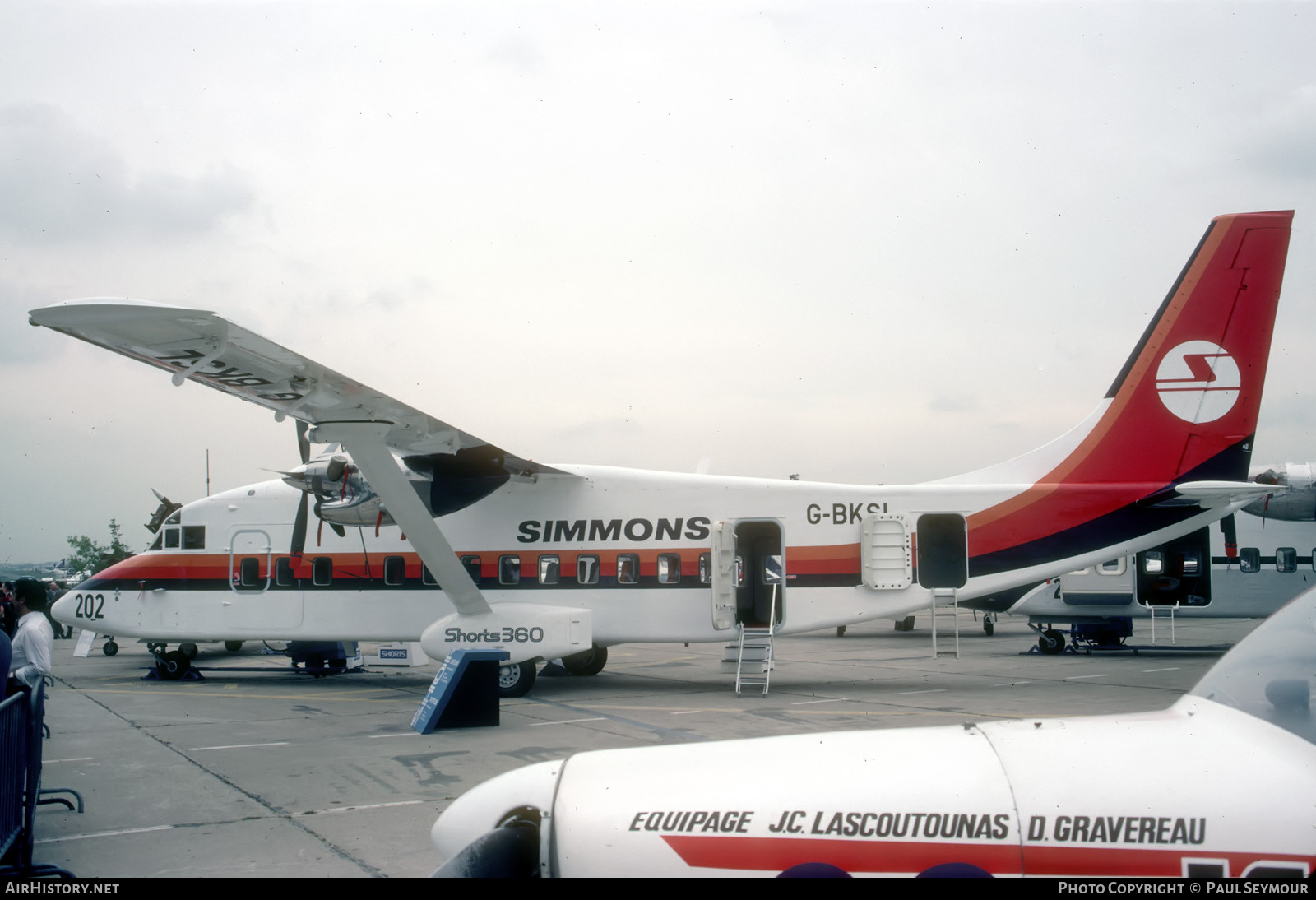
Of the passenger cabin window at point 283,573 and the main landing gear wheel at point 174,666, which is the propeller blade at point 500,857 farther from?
the main landing gear wheel at point 174,666

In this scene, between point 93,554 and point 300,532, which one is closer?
point 300,532

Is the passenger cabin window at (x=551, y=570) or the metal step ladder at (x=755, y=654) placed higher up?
the passenger cabin window at (x=551, y=570)

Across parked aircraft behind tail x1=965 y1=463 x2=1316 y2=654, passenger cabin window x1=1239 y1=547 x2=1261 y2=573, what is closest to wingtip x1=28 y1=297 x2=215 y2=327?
parked aircraft behind tail x1=965 y1=463 x2=1316 y2=654

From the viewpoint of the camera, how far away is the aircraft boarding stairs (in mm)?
13297

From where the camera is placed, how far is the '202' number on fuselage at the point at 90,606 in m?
15.7

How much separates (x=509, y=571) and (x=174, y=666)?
265 inches

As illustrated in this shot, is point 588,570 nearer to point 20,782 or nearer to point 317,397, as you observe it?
point 317,397

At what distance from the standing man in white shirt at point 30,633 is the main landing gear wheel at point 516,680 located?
6.32m

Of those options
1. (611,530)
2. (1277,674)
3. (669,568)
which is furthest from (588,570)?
(1277,674)

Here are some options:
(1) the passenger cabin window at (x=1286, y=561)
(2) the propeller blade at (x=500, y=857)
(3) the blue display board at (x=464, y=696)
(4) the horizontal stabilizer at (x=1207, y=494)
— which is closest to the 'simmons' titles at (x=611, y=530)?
(3) the blue display board at (x=464, y=696)

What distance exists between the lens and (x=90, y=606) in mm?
15727

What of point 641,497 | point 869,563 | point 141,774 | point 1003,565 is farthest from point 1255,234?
point 141,774
